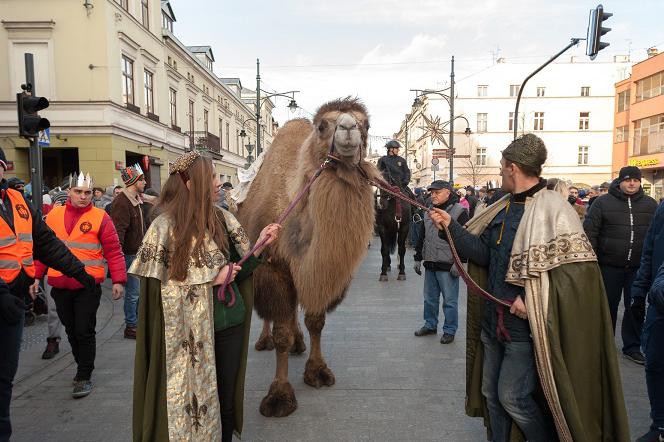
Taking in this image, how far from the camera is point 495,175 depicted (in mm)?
51594

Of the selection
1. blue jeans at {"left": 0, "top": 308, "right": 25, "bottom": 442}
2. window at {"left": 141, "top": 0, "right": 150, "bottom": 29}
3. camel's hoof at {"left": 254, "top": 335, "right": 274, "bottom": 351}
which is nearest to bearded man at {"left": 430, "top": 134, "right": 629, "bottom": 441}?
blue jeans at {"left": 0, "top": 308, "right": 25, "bottom": 442}

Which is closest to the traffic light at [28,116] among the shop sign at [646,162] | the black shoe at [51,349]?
the black shoe at [51,349]

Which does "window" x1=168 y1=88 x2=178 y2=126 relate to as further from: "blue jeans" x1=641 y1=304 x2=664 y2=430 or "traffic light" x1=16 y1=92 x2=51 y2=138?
"blue jeans" x1=641 y1=304 x2=664 y2=430

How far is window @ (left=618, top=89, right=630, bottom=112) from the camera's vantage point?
3884 cm

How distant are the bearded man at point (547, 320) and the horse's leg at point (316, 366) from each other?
2028mm

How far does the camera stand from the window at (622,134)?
3962 centimetres

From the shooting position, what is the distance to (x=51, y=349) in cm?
555

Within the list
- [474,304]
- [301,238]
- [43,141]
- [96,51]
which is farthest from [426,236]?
[96,51]

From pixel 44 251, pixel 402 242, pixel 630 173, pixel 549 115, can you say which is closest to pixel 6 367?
pixel 44 251

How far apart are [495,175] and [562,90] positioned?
12.2 metres

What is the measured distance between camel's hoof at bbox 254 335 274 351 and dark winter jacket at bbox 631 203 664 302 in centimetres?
388

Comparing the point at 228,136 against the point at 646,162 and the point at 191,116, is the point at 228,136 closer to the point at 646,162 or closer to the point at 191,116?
the point at 191,116

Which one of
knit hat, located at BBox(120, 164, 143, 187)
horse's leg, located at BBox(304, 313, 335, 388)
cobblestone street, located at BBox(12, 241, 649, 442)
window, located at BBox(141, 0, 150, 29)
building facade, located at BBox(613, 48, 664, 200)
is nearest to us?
cobblestone street, located at BBox(12, 241, 649, 442)

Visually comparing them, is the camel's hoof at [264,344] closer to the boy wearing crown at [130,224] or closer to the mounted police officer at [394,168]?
the boy wearing crown at [130,224]
